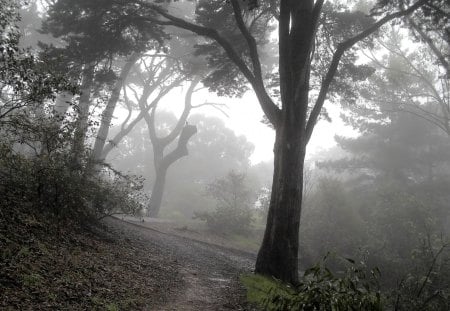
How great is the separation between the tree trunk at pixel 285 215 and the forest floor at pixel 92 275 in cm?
96

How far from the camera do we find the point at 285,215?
28.5ft

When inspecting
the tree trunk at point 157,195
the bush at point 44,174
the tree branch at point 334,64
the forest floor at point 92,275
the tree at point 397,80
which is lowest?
the forest floor at point 92,275

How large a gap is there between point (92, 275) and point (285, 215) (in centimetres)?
438

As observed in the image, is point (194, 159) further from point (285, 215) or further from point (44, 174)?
point (44, 174)

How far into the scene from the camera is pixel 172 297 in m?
6.35

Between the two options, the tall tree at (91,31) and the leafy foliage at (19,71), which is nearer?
the leafy foliage at (19,71)

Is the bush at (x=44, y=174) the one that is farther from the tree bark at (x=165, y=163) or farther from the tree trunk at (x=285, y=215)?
the tree bark at (x=165, y=163)

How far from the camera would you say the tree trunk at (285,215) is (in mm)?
8469

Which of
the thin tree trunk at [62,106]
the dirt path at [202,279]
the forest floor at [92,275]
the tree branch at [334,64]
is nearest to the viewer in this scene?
the forest floor at [92,275]

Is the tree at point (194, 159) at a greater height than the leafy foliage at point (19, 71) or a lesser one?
greater

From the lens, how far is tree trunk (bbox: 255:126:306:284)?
8469mm

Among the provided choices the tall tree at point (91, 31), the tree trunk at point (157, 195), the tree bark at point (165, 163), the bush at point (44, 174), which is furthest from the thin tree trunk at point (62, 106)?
the tree trunk at point (157, 195)

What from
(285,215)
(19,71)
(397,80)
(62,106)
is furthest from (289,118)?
(397,80)

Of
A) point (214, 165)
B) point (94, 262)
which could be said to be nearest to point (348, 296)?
point (94, 262)
